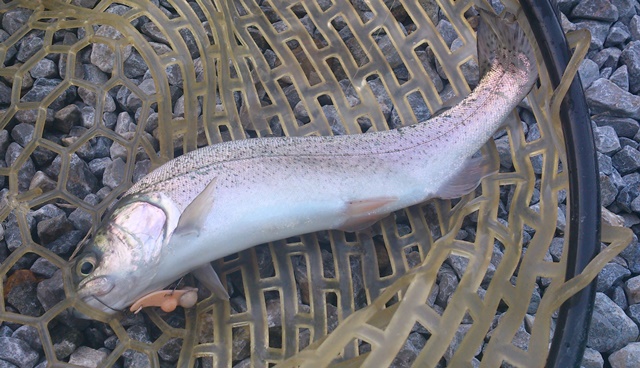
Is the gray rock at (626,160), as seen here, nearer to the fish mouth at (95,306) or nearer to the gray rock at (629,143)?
the gray rock at (629,143)

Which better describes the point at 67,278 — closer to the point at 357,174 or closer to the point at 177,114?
the point at 177,114

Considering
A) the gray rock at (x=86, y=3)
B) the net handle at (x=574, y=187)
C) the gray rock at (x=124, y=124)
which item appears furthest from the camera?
the gray rock at (x=86, y=3)

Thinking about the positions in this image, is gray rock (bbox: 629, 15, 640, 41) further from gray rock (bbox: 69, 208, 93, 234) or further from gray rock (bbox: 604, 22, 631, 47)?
gray rock (bbox: 69, 208, 93, 234)

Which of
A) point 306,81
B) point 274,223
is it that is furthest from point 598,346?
point 306,81

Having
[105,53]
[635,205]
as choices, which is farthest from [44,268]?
[635,205]

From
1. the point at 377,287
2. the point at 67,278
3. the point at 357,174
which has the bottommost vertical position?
the point at 377,287

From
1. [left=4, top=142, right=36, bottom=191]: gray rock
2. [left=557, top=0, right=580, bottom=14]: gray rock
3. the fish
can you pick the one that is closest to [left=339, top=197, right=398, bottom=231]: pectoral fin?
the fish

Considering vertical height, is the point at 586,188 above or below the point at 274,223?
above

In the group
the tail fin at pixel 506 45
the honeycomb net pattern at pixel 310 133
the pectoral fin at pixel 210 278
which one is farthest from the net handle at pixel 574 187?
the pectoral fin at pixel 210 278
